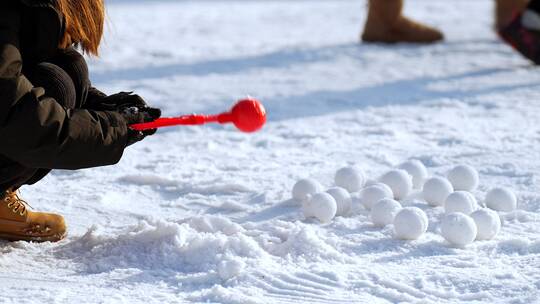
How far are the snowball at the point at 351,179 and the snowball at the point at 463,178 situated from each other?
0.95 ft

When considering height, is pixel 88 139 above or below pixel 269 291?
above

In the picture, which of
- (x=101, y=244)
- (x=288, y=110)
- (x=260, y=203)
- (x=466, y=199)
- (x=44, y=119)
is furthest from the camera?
(x=288, y=110)

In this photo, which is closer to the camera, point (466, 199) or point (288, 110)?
point (466, 199)

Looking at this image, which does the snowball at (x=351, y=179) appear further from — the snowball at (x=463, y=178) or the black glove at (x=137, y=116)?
the black glove at (x=137, y=116)

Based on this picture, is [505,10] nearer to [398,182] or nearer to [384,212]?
[398,182]

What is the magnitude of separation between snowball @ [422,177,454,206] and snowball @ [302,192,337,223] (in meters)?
0.32

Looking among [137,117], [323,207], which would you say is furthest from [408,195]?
[137,117]

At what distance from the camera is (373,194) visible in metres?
2.86

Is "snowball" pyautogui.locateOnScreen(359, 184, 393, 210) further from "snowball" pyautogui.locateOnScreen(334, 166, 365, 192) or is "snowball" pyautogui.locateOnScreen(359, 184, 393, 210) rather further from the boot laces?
the boot laces

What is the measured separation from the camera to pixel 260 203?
3002mm

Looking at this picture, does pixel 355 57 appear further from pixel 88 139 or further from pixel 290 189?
pixel 88 139

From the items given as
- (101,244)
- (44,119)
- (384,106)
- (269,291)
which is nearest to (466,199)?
(269,291)

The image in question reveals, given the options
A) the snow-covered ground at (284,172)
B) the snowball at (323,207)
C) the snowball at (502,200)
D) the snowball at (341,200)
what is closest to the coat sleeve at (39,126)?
the snow-covered ground at (284,172)

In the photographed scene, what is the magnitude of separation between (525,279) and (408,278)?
0.90ft
